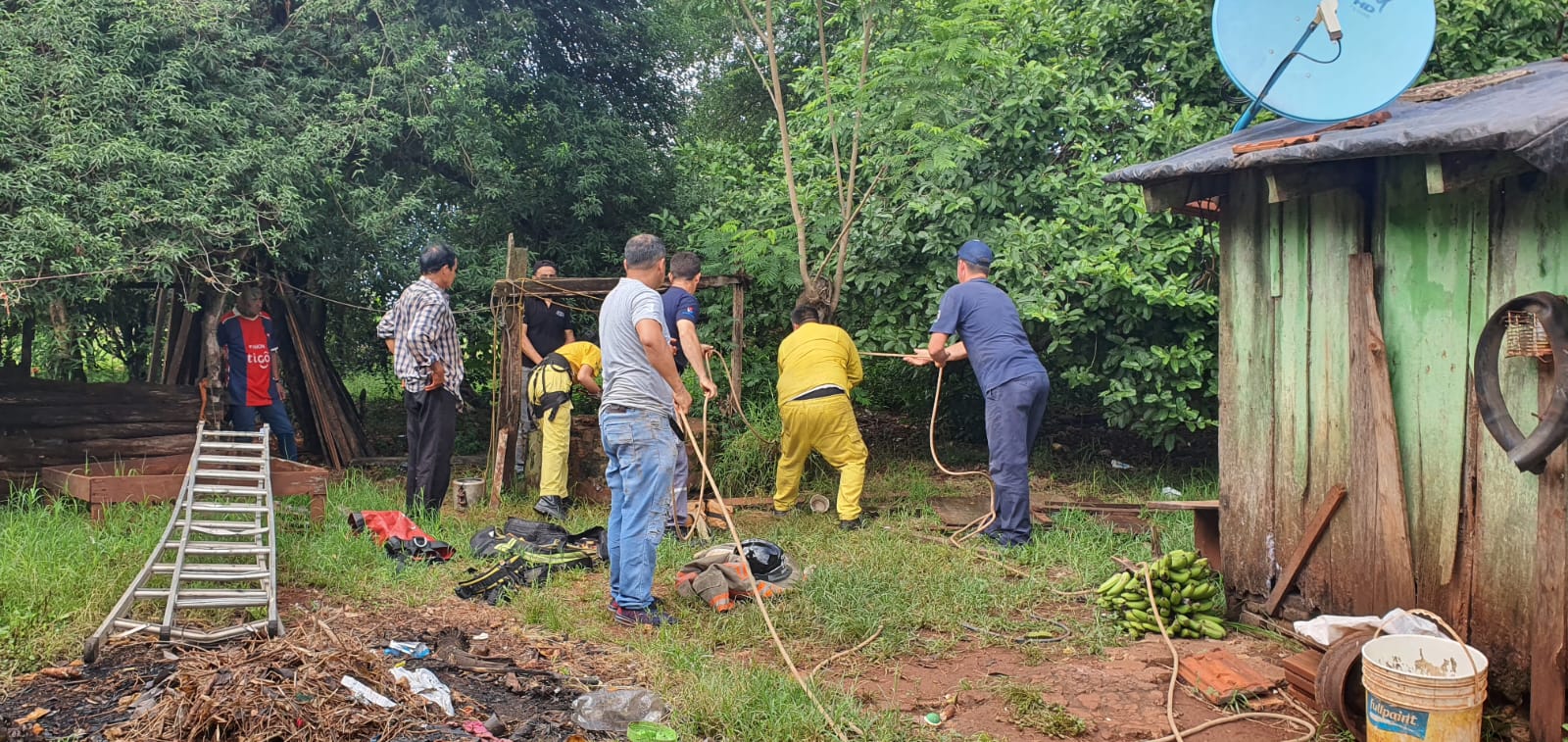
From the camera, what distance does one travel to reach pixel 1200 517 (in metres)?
5.69

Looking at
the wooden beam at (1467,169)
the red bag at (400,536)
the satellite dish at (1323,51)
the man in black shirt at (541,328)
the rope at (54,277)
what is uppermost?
the satellite dish at (1323,51)

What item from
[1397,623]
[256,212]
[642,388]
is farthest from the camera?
[256,212]

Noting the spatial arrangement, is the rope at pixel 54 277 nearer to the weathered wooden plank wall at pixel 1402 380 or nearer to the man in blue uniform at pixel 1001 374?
the man in blue uniform at pixel 1001 374

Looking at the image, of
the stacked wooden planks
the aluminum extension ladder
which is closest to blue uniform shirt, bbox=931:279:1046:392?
the aluminum extension ladder

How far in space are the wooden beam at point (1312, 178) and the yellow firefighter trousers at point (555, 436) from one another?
17.2ft

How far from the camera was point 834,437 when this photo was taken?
7.43 m

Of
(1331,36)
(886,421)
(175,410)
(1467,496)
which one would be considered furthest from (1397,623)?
(175,410)

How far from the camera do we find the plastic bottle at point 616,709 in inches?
155

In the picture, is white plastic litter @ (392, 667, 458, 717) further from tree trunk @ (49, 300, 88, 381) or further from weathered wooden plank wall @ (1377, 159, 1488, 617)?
tree trunk @ (49, 300, 88, 381)

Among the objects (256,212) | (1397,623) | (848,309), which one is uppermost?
(256,212)

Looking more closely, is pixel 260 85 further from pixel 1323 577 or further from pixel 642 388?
pixel 1323 577

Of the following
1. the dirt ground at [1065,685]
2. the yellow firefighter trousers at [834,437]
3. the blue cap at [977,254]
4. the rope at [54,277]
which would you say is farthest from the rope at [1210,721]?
the rope at [54,277]

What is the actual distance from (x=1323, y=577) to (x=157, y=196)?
26.6 ft

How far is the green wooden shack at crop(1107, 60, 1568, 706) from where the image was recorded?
382 centimetres
